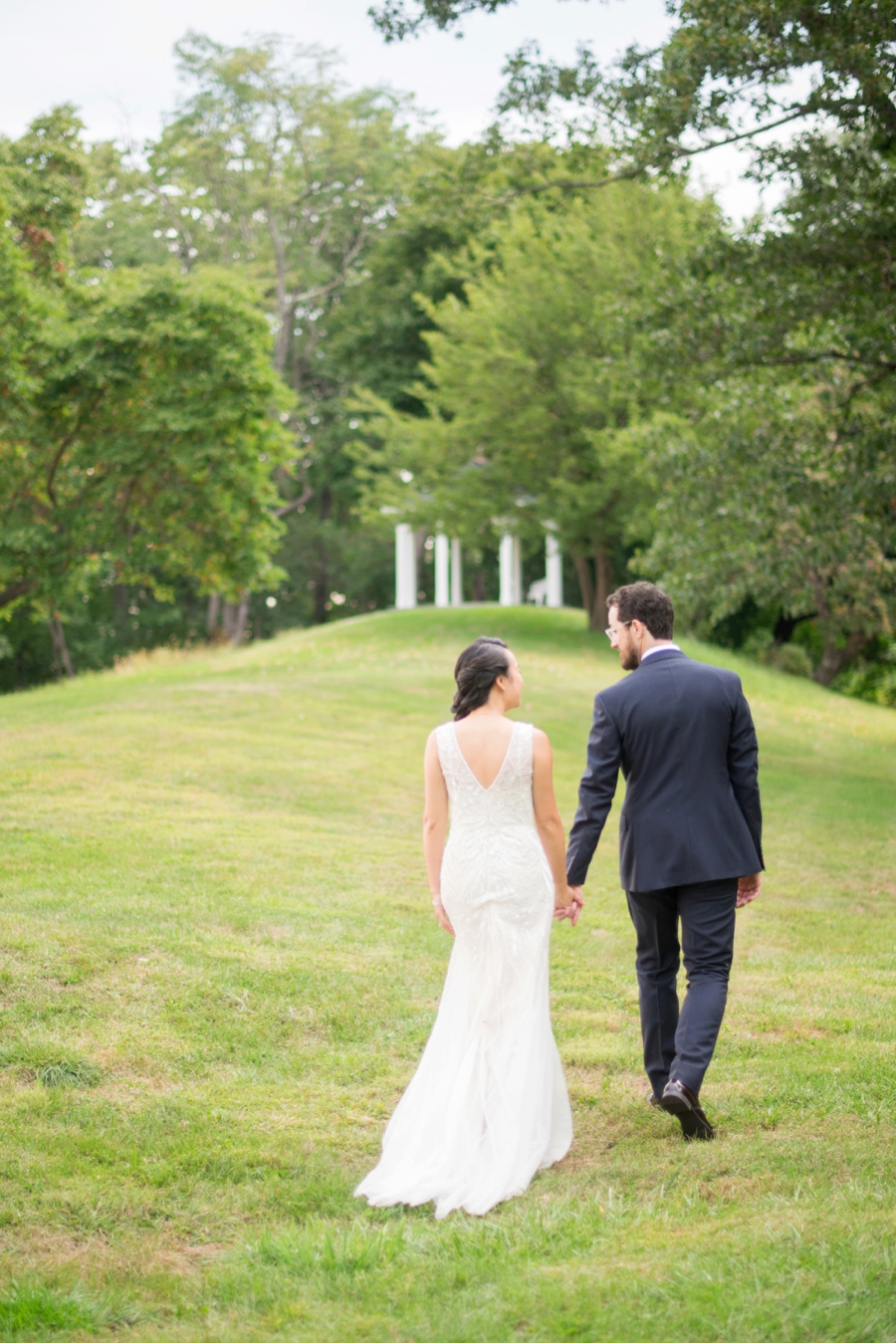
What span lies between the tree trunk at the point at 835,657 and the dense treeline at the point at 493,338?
127 millimetres

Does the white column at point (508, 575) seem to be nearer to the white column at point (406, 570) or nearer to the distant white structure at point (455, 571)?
the distant white structure at point (455, 571)

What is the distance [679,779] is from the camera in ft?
15.5

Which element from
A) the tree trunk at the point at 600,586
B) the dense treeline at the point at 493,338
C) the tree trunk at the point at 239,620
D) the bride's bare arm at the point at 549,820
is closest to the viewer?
the bride's bare arm at the point at 549,820

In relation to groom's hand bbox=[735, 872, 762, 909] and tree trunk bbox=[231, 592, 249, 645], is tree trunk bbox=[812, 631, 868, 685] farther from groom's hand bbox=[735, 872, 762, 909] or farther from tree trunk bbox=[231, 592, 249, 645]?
groom's hand bbox=[735, 872, 762, 909]

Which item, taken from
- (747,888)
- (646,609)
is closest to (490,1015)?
(747,888)

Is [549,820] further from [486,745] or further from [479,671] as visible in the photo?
[479,671]

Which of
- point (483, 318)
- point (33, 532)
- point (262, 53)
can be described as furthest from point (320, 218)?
point (33, 532)

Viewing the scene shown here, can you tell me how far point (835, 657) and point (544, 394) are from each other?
41.4ft

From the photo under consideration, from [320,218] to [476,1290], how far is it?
45220mm

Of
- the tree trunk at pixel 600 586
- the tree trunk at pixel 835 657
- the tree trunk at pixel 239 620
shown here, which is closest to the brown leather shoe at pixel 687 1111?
the tree trunk at pixel 600 586

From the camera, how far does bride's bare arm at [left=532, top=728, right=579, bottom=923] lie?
4656 millimetres

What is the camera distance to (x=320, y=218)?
44.3 meters

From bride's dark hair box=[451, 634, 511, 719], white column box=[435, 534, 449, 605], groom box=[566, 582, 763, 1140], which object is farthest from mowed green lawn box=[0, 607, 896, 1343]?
white column box=[435, 534, 449, 605]

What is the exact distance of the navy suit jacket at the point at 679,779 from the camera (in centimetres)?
467
